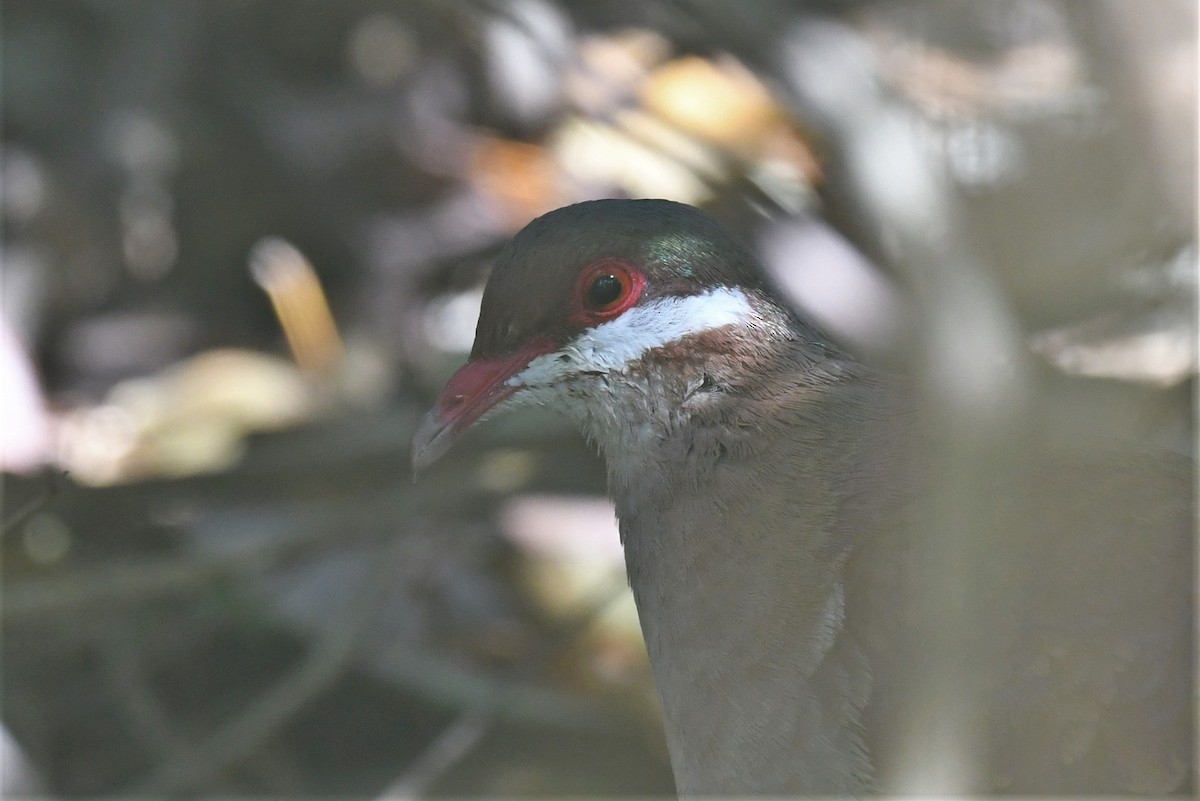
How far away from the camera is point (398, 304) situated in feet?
18.0

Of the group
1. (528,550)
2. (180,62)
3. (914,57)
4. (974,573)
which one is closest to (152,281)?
(180,62)

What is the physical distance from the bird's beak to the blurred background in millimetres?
637

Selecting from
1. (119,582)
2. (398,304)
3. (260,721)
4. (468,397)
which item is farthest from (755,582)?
(398,304)

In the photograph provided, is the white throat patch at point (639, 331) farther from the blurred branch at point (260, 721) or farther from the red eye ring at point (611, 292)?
the blurred branch at point (260, 721)

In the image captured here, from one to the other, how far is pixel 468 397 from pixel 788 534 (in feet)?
1.96

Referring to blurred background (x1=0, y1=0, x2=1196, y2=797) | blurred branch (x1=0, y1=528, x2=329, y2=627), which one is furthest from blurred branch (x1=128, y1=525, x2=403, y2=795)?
blurred branch (x1=0, y1=528, x2=329, y2=627)

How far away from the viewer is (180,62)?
5.38 m

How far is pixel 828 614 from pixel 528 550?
7.42ft

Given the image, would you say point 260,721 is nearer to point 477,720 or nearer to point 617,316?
point 477,720

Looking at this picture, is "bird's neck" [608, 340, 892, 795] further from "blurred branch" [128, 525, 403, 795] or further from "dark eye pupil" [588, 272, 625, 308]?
"blurred branch" [128, 525, 403, 795]

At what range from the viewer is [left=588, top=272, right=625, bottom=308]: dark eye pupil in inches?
94.2

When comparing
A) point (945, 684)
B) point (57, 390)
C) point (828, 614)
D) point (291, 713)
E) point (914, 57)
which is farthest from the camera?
point (57, 390)

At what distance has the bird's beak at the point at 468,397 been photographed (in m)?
2.43

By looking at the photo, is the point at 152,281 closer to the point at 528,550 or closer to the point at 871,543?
the point at 528,550
